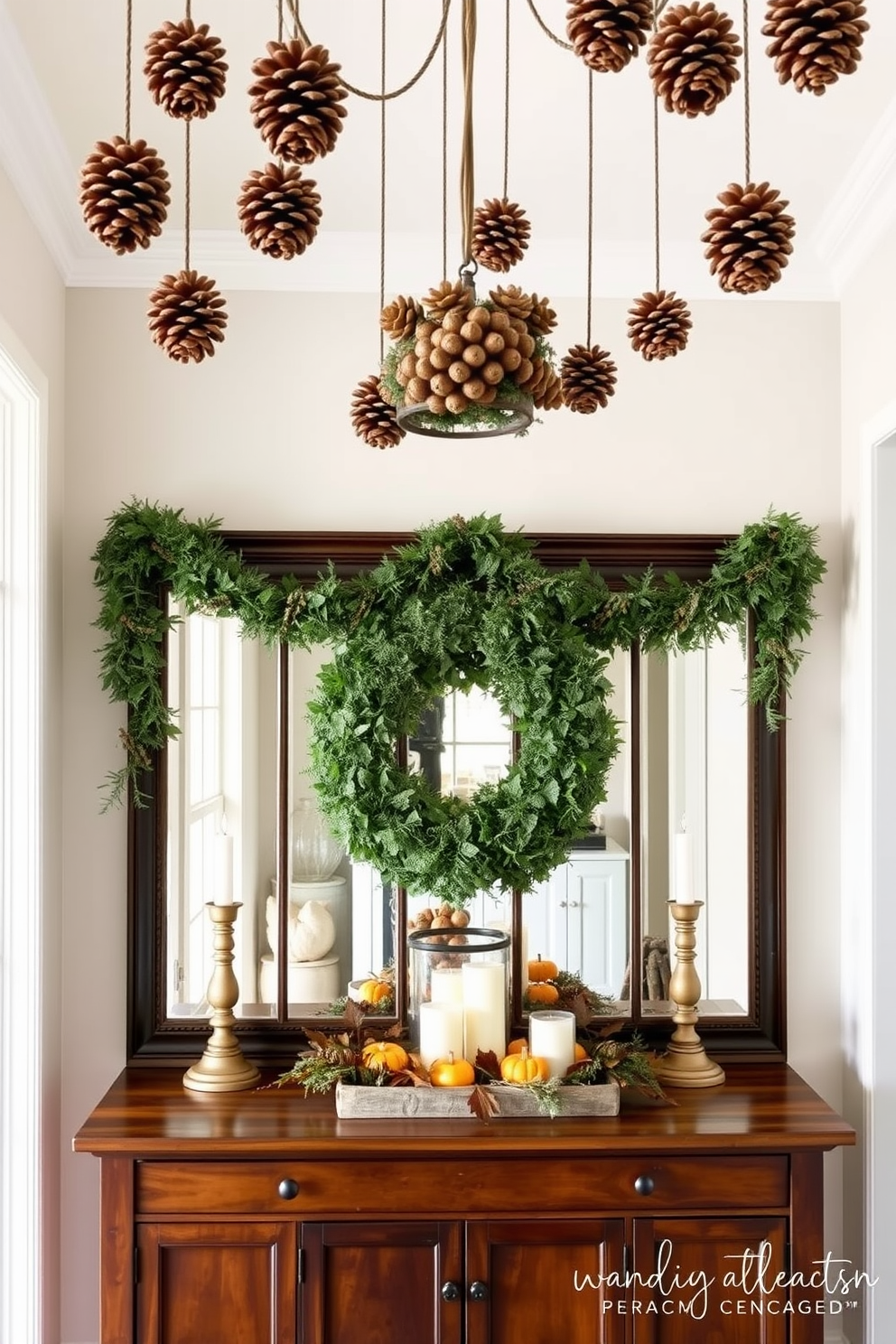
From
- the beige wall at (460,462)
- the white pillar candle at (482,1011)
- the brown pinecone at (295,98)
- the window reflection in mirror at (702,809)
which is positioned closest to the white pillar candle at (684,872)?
the window reflection in mirror at (702,809)

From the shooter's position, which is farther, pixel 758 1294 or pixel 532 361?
pixel 758 1294

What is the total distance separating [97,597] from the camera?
107 inches

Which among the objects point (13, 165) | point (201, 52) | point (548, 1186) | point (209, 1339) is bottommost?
point (209, 1339)

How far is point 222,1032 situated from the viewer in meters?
2.53

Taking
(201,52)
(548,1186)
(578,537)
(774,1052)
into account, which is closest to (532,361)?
(201,52)

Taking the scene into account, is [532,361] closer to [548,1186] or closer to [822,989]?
[548,1186]

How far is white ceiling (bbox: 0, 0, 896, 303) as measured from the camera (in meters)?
1.96

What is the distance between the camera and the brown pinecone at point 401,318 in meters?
1.30

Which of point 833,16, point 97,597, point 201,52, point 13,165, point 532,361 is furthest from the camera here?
point 97,597

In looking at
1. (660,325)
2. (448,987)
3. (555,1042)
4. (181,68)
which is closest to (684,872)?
(555,1042)

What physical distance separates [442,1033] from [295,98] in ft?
6.39

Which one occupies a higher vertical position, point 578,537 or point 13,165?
point 13,165

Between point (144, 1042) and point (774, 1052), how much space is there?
154 centimetres

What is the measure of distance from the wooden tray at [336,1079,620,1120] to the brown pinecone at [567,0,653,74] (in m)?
1.95
